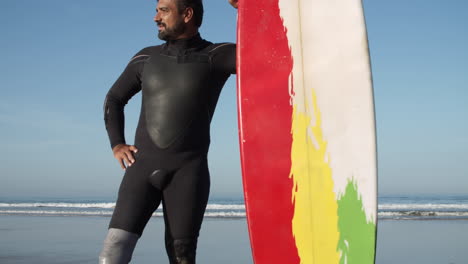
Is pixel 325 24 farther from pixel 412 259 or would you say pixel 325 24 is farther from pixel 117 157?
pixel 412 259

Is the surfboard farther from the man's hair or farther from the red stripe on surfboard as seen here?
the man's hair

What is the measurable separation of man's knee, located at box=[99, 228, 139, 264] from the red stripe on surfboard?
0.56m

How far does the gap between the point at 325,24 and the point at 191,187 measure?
3.74ft

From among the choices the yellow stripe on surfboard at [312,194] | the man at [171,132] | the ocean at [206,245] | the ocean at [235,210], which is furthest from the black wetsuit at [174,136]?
the ocean at [235,210]

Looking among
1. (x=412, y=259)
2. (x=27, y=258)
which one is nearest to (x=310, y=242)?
(x=412, y=259)

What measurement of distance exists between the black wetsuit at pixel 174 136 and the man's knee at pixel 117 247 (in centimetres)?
3

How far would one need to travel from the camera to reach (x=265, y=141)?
7.85 feet

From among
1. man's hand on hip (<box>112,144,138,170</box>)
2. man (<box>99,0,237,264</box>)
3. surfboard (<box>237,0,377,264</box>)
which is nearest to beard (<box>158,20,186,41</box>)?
man (<box>99,0,237,264</box>)

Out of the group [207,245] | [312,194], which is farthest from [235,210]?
[312,194]

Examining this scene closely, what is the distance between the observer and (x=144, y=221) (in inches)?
87.7

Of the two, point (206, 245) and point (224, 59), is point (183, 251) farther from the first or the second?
point (206, 245)

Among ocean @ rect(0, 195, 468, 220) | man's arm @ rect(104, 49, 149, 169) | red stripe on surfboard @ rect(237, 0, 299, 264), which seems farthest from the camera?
ocean @ rect(0, 195, 468, 220)

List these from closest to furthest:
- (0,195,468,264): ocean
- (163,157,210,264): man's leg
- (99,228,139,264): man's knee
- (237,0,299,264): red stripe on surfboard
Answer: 1. (99,228,139,264): man's knee
2. (163,157,210,264): man's leg
3. (237,0,299,264): red stripe on surfboard
4. (0,195,468,264): ocean

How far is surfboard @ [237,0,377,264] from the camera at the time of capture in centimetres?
237
